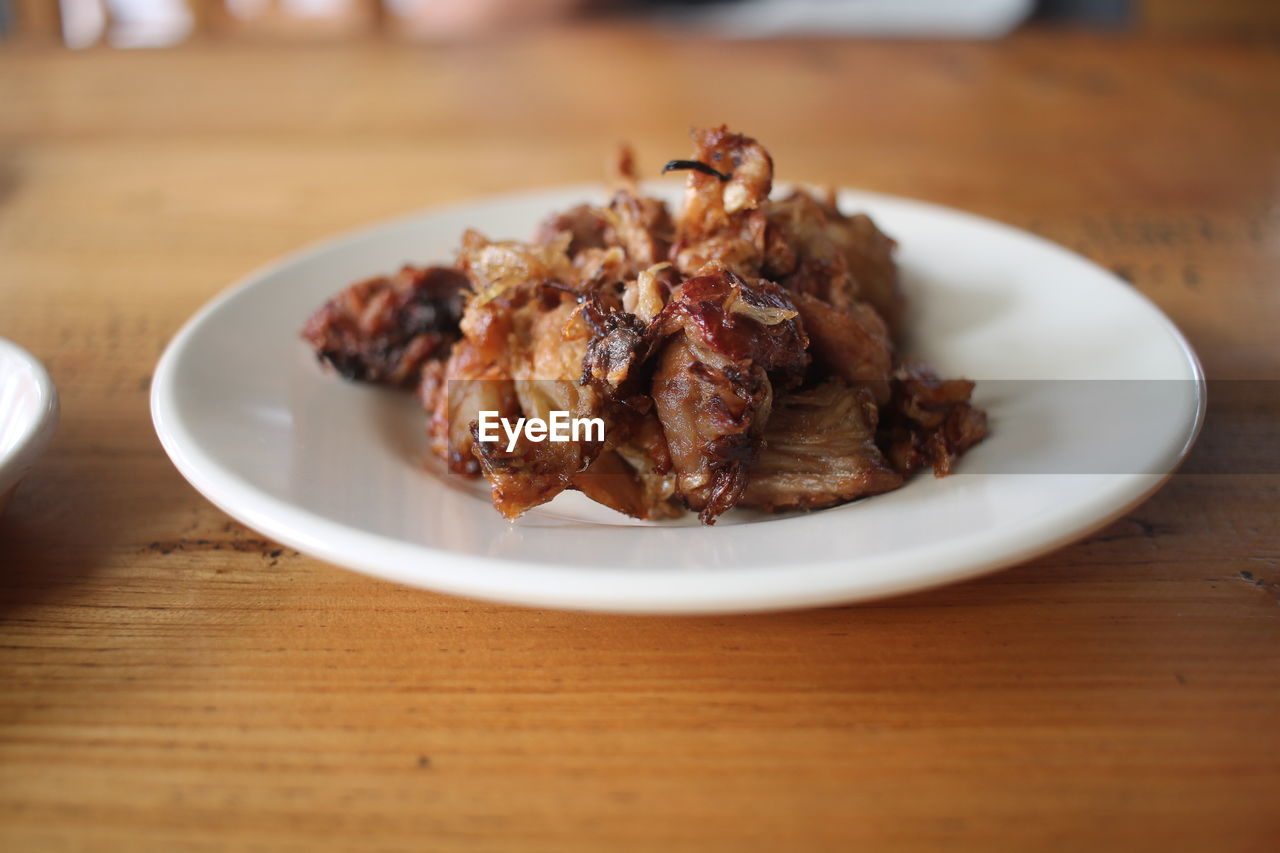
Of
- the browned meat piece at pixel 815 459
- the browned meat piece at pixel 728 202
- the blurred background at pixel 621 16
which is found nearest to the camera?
the browned meat piece at pixel 815 459

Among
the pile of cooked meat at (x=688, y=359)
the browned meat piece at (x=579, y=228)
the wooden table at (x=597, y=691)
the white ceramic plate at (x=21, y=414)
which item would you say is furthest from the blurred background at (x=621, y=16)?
the white ceramic plate at (x=21, y=414)

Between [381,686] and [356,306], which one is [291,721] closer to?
[381,686]

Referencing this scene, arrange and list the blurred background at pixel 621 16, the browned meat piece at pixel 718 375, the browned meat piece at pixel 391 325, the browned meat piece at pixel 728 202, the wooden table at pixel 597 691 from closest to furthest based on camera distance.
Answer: the wooden table at pixel 597 691 < the browned meat piece at pixel 718 375 < the browned meat piece at pixel 728 202 < the browned meat piece at pixel 391 325 < the blurred background at pixel 621 16

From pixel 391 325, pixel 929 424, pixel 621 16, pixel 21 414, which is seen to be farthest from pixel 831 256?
pixel 621 16

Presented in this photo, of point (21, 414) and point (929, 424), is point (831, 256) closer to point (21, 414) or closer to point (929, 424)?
point (929, 424)

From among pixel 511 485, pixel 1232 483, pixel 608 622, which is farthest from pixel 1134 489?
pixel 511 485

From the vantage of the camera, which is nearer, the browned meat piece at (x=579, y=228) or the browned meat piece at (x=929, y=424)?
the browned meat piece at (x=929, y=424)

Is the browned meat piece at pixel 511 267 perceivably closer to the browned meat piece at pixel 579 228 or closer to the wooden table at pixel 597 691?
the browned meat piece at pixel 579 228
